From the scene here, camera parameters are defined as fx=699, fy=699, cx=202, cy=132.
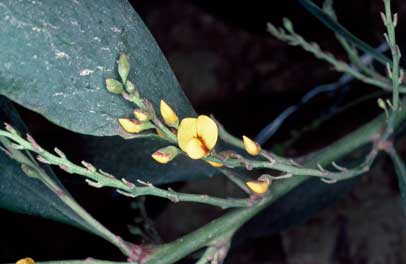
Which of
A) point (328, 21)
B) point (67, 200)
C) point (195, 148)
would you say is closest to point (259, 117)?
point (328, 21)

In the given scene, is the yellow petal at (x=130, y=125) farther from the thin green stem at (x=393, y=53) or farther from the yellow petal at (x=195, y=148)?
the thin green stem at (x=393, y=53)

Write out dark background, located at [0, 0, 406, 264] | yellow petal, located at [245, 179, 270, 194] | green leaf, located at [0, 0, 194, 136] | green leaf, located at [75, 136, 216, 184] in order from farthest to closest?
dark background, located at [0, 0, 406, 264] < green leaf, located at [75, 136, 216, 184] < yellow petal, located at [245, 179, 270, 194] < green leaf, located at [0, 0, 194, 136]

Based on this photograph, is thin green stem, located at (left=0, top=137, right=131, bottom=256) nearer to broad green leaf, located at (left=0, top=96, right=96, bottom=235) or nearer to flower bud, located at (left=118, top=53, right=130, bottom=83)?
broad green leaf, located at (left=0, top=96, right=96, bottom=235)

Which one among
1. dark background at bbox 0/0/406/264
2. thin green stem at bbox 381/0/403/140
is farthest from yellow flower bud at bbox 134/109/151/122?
dark background at bbox 0/0/406/264

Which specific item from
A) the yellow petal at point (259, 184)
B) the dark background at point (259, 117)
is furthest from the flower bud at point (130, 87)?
the dark background at point (259, 117)

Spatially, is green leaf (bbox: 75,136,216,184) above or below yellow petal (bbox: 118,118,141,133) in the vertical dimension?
above

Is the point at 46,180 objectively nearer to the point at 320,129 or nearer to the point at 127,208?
the point at 127,208

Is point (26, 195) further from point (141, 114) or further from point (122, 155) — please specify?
point (141, 114)

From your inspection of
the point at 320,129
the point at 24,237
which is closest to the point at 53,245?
the point at 24,237
